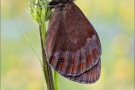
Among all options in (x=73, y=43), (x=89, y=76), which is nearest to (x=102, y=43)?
(x=73, y=43)

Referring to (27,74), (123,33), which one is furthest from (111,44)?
(27,74)

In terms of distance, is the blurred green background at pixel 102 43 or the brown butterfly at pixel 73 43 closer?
the brown butterfly at pixel 73 43

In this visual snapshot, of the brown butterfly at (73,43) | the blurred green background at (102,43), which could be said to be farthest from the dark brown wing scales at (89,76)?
the blurred green background at (102,43)

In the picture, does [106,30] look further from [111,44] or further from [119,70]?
[119,70]

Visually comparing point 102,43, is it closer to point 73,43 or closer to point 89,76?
point 73,43

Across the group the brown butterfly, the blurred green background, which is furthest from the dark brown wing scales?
the blurred green background

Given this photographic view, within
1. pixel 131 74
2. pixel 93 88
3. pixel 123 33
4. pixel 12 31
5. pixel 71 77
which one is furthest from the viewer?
pixel 12 31

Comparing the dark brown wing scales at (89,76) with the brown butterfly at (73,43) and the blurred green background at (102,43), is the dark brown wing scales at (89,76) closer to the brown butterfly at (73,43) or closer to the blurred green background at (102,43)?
the brown butterfly at (73,43)
